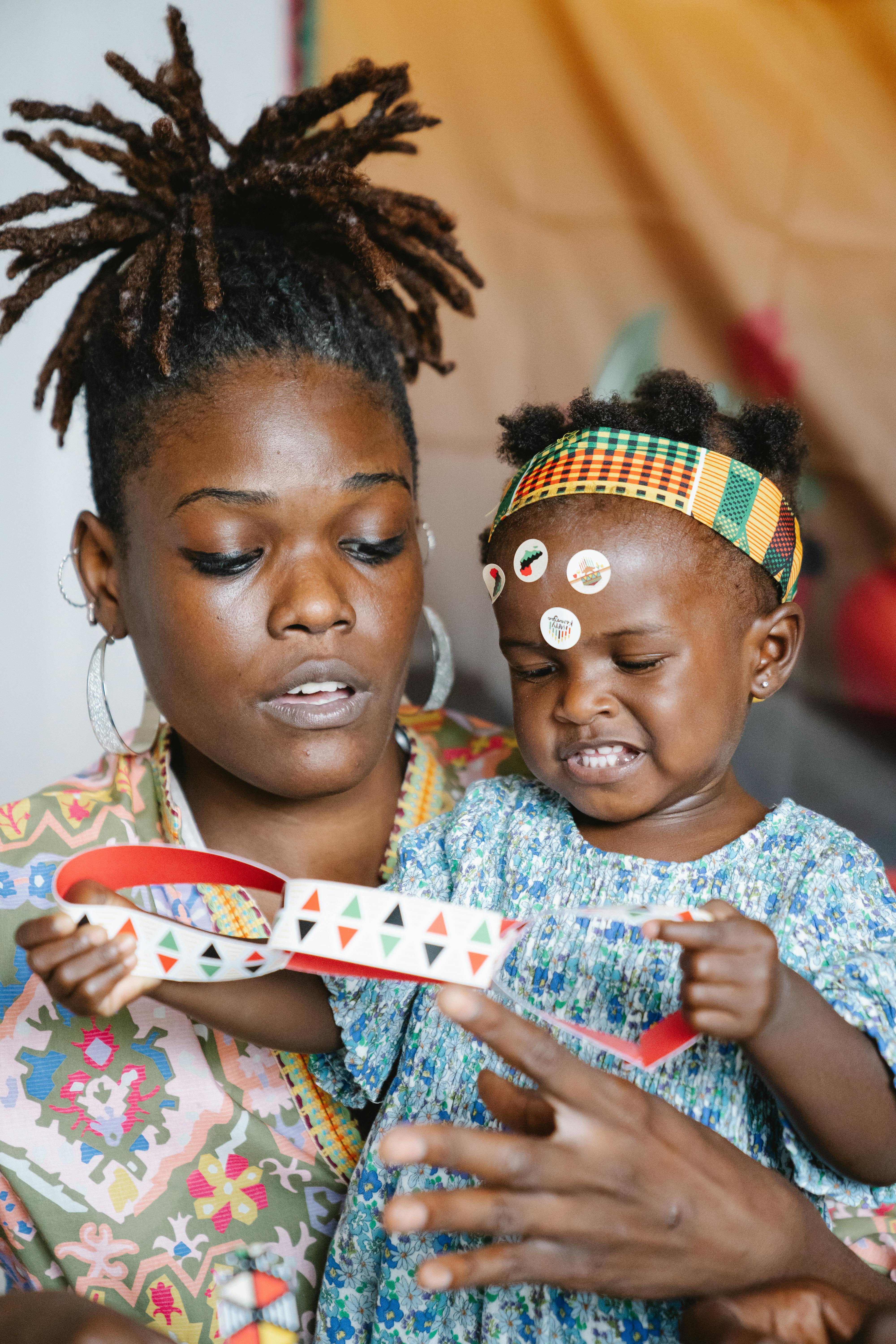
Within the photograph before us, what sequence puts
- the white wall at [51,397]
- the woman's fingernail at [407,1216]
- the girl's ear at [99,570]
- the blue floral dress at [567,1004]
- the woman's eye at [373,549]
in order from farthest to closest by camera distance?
the white wall at [51,397], the girl's ear at [99,570], the woman's eye at [373,549], the blue floral dress at [567,1004], the woman's fingernail at [407,1216]

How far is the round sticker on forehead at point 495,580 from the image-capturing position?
1850 millimetres

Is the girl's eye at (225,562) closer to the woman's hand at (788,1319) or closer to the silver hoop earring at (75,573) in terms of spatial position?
the silver hoop earring at (75,573)

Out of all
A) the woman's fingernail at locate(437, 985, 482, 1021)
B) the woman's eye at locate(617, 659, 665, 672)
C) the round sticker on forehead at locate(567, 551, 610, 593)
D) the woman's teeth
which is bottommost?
the woman's fingernail at locate(437, 985, 482, 1021)

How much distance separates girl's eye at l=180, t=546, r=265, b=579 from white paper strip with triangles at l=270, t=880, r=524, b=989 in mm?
617

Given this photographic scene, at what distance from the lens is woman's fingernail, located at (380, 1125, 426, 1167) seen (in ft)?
3.58

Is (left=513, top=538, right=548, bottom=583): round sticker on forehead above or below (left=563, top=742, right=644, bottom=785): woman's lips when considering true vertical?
above

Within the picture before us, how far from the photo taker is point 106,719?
84.2 inches

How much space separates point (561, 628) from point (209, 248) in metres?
0.87

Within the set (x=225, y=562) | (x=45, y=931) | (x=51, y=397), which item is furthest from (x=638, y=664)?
(x=51, y=397)

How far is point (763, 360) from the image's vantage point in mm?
2973

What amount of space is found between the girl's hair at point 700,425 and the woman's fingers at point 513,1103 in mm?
877

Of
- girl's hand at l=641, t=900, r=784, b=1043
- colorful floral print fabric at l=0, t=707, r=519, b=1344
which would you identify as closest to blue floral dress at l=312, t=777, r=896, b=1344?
colorful floral print fabric at l=0, t=707, r=519, b=1344

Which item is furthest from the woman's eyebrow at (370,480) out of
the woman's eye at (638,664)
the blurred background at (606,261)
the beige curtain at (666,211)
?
the beige curtain at (666,211)

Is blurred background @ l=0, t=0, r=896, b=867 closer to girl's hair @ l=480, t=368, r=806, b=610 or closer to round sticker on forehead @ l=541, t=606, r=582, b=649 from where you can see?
girl's hair @ l=480, t=368, r=806, b=610
